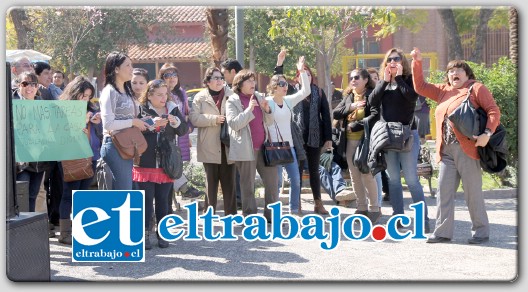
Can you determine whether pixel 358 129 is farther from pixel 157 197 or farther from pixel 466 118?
pixel 157 197

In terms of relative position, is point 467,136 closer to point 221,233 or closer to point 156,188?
point 221,233

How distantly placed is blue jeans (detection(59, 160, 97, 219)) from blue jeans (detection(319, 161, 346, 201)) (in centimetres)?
303

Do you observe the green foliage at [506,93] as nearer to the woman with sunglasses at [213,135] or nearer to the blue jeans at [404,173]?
the blue jeans at [404,173]

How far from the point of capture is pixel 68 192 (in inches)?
279

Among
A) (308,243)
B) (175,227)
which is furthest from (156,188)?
(308,243)

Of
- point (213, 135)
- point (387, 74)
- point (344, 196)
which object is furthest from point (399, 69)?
point (344, 196)

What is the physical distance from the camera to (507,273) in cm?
607

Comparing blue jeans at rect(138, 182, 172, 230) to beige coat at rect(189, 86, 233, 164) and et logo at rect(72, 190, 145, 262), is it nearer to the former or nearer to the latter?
et logo at rect(72, 190, 145, 262)

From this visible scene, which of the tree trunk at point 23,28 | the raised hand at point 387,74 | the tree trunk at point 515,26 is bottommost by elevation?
the raised hand at point 387,74

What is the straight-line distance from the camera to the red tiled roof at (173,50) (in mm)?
9055

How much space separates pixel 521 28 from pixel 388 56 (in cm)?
181

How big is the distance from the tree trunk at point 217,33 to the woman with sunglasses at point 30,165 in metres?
3.20

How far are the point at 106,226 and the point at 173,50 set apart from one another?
14.6 feet

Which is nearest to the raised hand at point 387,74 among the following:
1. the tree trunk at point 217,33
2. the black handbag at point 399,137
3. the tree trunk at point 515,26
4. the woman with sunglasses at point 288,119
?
the black handbag at point 399,137
